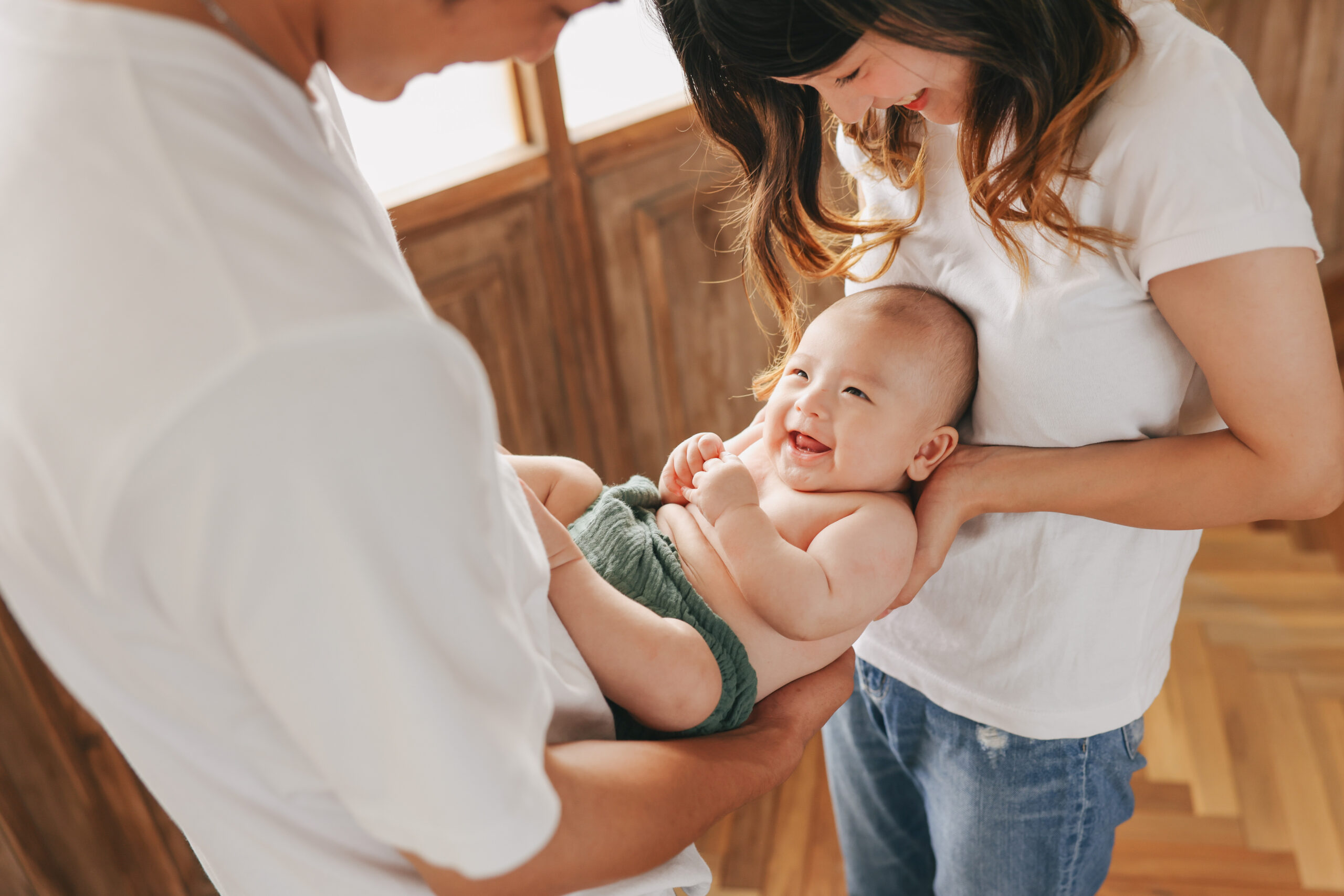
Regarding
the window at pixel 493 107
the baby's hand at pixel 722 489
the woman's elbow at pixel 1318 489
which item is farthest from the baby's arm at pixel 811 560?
the window at pixel 493 107

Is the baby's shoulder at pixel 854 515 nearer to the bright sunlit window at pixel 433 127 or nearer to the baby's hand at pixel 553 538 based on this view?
the baby's hand at pixel 553 538

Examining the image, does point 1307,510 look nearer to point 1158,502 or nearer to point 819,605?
point 1158,502

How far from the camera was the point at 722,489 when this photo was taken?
3.26 feet

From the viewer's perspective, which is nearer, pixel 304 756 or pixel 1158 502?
pixel 304 756

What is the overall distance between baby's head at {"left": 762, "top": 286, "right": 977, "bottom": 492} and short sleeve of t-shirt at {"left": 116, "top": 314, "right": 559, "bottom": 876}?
0.62m

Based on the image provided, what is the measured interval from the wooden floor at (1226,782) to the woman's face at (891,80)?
56.7 inches

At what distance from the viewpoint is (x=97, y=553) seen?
0.40 meters

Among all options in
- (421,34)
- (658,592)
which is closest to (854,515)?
(658,592)

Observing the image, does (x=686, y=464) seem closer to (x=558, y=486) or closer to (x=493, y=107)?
(x=558, y=486)

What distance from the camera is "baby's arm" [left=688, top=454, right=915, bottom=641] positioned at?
925 millimetres

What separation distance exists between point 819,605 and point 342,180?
623mm

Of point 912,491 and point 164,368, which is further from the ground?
point 164,368

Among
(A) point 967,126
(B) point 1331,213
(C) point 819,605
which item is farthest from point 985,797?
(B) point 1331,213

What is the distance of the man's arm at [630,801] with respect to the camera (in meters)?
0.58
